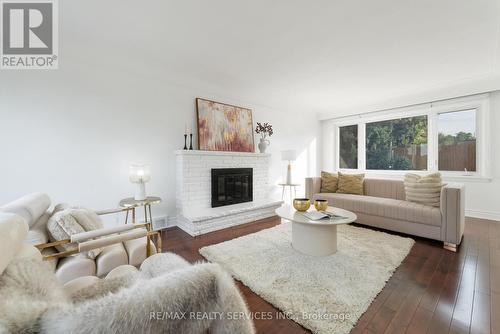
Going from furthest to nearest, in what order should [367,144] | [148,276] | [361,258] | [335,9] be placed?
[367,144] < [361,258] < [335,9] < [148,276]

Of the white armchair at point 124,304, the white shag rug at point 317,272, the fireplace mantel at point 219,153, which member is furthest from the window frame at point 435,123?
the white armchair at point 124,304

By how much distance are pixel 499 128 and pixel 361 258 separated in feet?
12.2

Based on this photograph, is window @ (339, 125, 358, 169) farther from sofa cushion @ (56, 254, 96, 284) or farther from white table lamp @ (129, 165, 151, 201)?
sofa cushion @ (56, 254, 96, 284)

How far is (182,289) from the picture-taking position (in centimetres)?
59

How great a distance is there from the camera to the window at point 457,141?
376 cm

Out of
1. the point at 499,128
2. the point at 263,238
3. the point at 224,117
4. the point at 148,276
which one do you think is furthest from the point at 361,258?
the point at 499,128

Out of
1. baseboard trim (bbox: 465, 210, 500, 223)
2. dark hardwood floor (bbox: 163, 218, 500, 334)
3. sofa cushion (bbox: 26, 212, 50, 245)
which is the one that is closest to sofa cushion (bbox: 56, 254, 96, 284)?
sofa cushion (bbox: 26, 212, 50, 245)

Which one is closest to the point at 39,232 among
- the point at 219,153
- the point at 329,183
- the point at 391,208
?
the point at 219,153

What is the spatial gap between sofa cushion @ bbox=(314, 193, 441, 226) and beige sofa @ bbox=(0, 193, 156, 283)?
2968 mm

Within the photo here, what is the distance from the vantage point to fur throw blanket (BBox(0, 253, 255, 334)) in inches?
19.2

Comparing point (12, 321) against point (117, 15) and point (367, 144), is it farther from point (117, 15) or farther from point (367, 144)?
point (367, 144)

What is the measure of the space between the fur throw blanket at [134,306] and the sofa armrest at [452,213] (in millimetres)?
2963

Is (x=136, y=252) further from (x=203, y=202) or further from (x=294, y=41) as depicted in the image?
(x=294, y=41)

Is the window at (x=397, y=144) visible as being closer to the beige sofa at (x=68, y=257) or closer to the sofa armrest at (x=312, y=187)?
the sofa armrest at (x=312, y=187)
